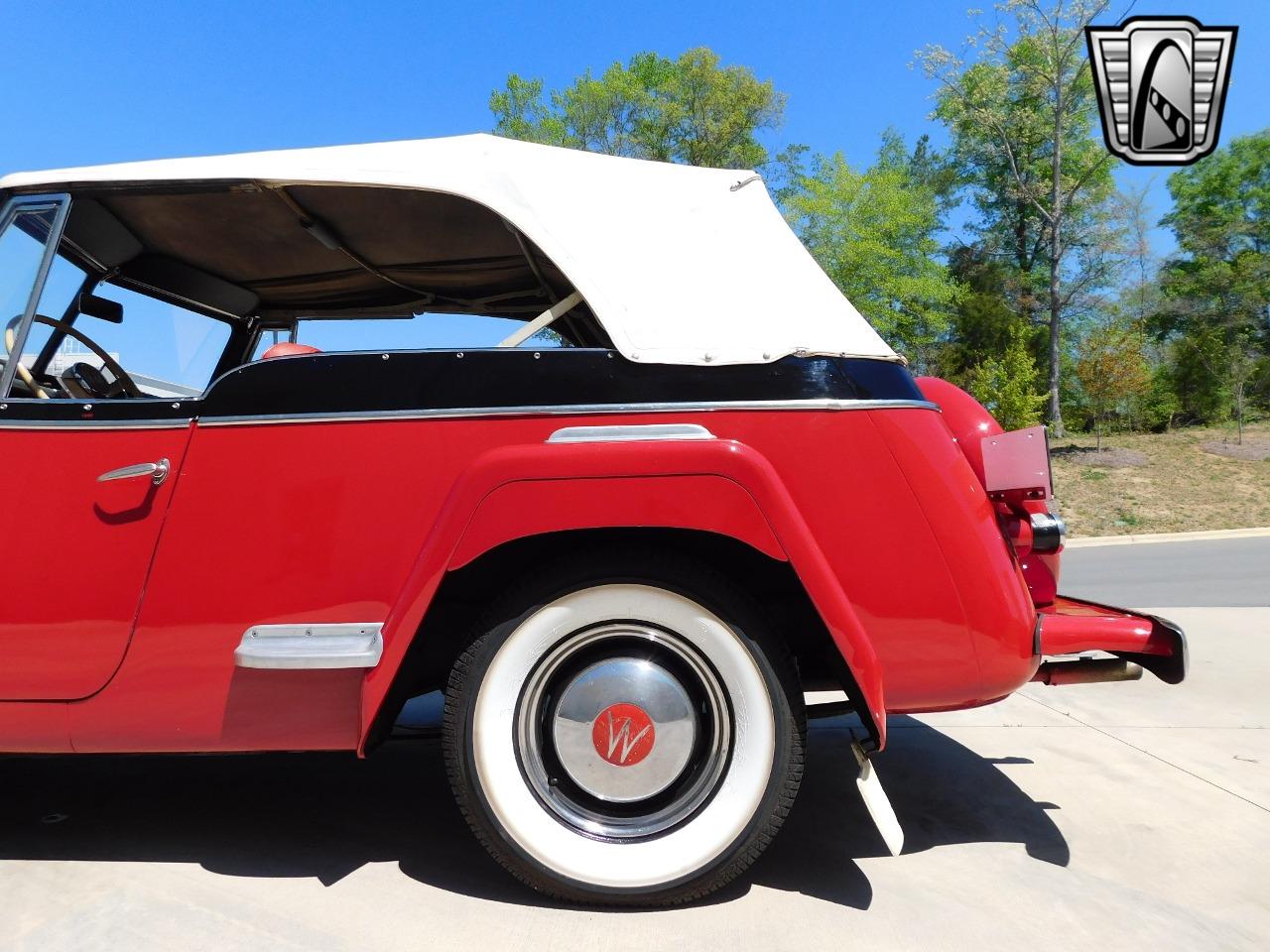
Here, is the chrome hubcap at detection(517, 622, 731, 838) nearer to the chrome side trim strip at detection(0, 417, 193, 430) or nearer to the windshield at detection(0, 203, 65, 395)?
the chrome side trim strip at detection(0, 417, 193, 430)

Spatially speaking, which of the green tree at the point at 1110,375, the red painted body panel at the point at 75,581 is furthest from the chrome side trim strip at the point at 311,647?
the green tree at the point at 1110,375

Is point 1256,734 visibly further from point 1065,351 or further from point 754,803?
point 1065,351

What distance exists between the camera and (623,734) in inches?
80.6

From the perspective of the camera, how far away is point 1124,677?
90.5 inches

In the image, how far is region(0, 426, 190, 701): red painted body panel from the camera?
2068 mm

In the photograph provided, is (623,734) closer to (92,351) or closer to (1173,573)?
(92,351)

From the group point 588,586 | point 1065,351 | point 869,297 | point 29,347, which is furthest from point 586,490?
point 1065,351

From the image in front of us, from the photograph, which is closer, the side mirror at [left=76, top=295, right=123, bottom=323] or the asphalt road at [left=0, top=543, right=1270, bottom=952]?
the asphalt road at [left=0, top=543, right=1270, bottom=952]

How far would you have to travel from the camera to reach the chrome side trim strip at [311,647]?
1938 millimetres

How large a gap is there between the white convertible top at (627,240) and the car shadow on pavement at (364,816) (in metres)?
1.40

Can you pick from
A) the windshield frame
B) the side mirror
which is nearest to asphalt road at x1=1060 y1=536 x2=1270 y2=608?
the side mirror

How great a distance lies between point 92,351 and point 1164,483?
18067 mm

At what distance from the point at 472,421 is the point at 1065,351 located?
133 feet
